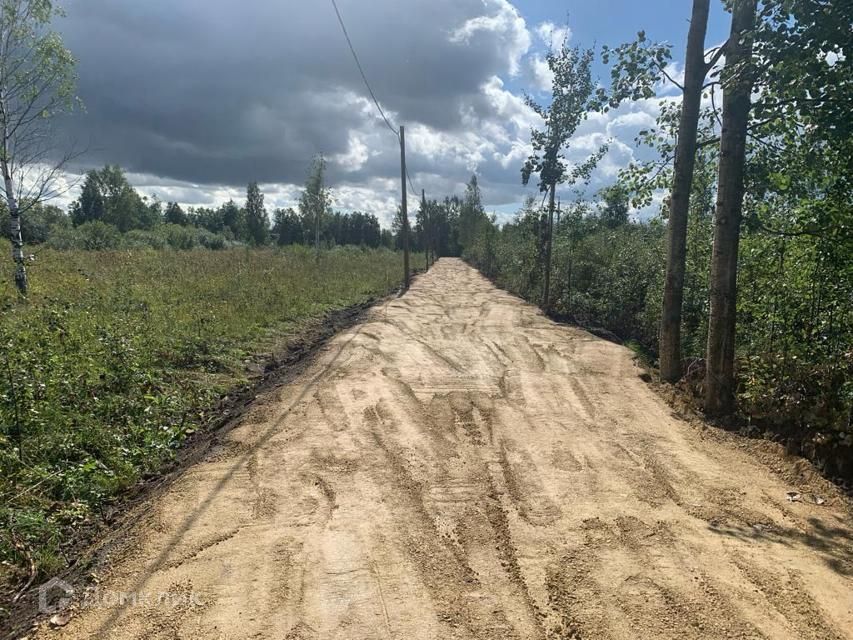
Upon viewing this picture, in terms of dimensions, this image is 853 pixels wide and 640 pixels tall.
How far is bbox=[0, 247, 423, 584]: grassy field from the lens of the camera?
385cm

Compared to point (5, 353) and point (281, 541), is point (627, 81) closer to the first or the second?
point (281, 541)

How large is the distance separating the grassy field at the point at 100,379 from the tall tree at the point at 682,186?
6056 mm

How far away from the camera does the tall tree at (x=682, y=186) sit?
6.52 meters

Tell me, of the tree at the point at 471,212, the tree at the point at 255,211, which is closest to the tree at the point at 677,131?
the tree at the point at 471,212

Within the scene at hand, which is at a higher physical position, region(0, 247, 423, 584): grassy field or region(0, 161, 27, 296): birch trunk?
region(0, 161, 27, 296): birch trunk

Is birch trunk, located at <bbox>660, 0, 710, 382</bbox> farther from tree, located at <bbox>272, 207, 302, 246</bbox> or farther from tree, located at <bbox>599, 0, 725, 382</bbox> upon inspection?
tree, located at <bbox>272, 207, 302, 246</bbox>

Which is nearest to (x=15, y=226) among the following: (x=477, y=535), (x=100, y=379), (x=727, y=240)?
(x=100, y=379)

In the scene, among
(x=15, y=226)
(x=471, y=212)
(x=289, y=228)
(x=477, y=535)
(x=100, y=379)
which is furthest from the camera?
(x=289, y=228)

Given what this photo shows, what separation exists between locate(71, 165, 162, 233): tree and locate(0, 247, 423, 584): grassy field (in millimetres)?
45470

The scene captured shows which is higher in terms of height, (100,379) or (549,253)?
(549,253)

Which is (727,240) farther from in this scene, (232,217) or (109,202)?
(232,217)

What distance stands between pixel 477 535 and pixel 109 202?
201 ft

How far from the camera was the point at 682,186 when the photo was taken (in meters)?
6.85

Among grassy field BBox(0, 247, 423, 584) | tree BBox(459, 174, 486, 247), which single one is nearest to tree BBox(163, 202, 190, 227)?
tree BBox(459, 174, 486, 247)
